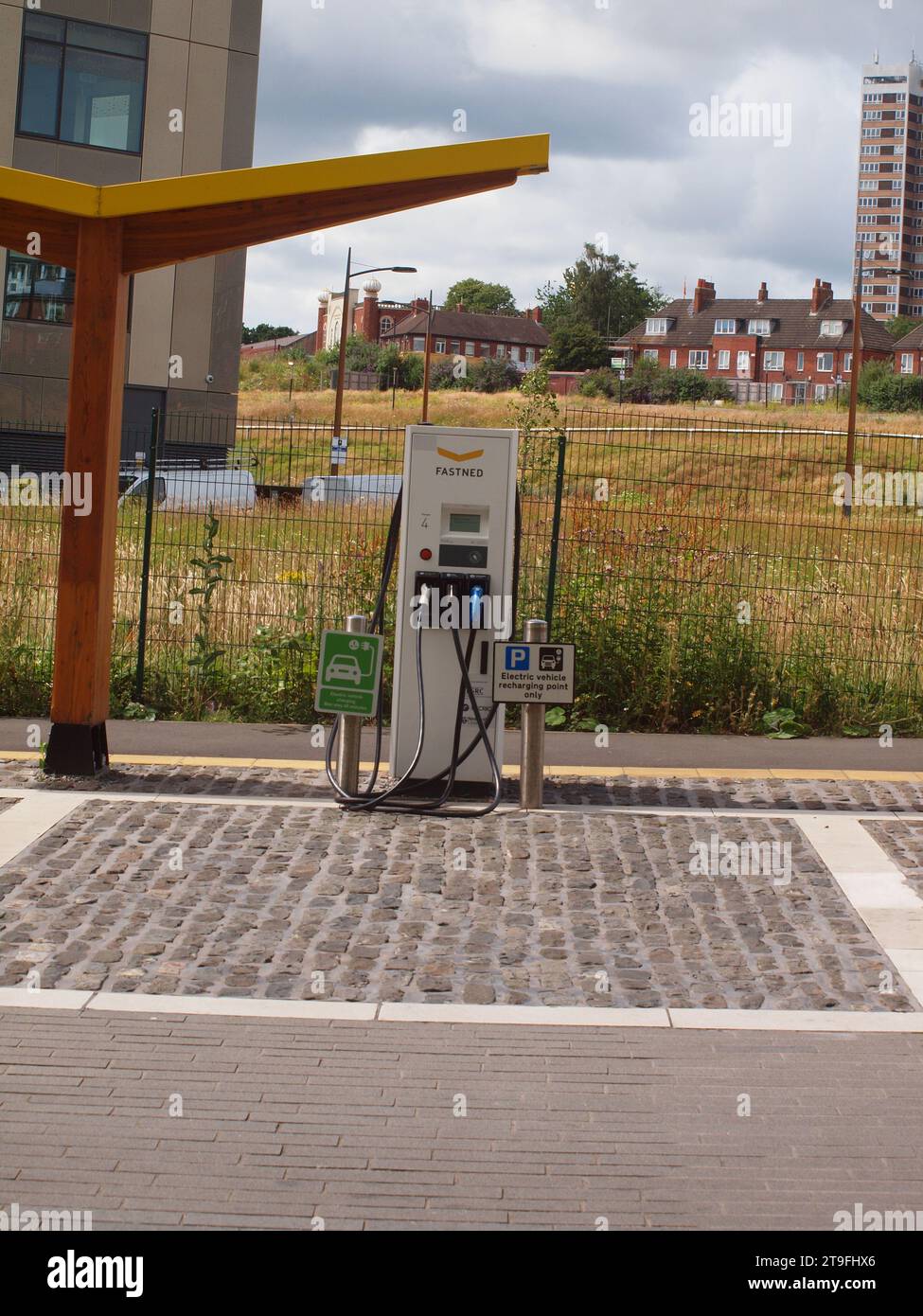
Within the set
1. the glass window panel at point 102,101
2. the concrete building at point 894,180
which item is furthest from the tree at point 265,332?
the glass window panel at point 102,101

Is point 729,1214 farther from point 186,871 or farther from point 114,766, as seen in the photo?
point 114,766

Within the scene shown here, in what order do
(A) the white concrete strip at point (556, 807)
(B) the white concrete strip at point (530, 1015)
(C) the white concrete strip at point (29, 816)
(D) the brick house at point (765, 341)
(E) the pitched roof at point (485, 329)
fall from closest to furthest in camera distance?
(B) the white concrete strip at point (530, 1015), (C) the white concrete strip at point (29, 816), (A) the white concrete strip at point (556, 807), (D) the brick house at point (765, 341), (E) the pitched roof at point (485, 329)

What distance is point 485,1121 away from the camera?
4.45 m

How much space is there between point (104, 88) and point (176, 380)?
664 cm

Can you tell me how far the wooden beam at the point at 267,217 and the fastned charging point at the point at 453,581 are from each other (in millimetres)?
1346

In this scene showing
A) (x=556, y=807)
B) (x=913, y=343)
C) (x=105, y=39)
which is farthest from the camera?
(x=913, y=343)

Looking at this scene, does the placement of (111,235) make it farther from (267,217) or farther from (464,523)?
(464,523)

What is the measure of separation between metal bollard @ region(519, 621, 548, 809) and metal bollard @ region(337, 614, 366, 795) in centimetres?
92

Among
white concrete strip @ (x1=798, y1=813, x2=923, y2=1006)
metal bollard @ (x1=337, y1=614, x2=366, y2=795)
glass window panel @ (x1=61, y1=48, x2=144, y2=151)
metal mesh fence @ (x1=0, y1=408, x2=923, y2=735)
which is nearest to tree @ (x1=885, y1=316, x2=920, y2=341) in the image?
glass window panel @ (x1=61, y1=48, x2=144, y2=151)

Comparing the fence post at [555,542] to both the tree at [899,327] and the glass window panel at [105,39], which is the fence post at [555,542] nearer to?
the glass window panel at [105,39]

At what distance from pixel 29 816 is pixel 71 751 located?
900mm

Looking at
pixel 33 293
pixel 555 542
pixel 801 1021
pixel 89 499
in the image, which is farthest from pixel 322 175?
pixel 33 293

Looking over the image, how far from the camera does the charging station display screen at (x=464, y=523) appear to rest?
27.5 ft

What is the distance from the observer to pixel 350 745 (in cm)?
822
